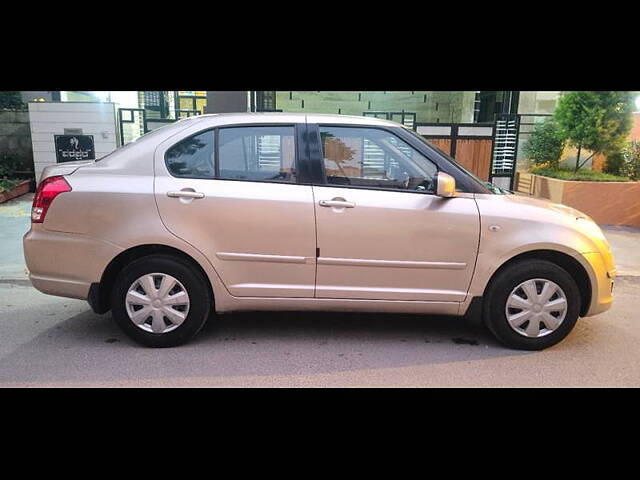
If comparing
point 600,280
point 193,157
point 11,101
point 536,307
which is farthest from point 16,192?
point 600,280

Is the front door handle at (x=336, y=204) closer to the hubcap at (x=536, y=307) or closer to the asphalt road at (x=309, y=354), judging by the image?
the asphalt road at (x=309, y=354)

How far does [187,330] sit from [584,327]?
3.42 meters


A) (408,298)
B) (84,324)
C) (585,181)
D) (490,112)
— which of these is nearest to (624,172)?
(585,181)

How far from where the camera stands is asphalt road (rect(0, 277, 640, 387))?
3654 millimetres

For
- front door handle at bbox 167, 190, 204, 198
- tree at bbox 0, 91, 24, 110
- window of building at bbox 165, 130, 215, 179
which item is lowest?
front door handle at bbox 167, 190, 204, 198

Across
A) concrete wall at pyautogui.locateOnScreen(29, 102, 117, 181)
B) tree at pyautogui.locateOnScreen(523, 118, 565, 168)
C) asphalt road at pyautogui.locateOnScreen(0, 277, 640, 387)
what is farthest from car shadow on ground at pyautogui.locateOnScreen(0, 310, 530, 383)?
tree at pyautogui.locateOnScreen(523, 118, 565, 168)

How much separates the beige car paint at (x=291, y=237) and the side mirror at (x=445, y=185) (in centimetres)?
9

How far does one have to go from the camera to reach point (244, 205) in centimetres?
395

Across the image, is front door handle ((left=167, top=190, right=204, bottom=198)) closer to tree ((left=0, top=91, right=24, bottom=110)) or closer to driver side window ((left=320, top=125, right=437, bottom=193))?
driver side window ((left=320, top=125, right=437, bottom=193))

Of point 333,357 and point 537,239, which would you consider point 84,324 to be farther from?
point 537,239

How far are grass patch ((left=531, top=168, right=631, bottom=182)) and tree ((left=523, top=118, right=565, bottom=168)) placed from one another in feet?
1.00

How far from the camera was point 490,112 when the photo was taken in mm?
12891

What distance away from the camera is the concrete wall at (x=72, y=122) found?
9.75m

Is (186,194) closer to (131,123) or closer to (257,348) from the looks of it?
(257,348)
